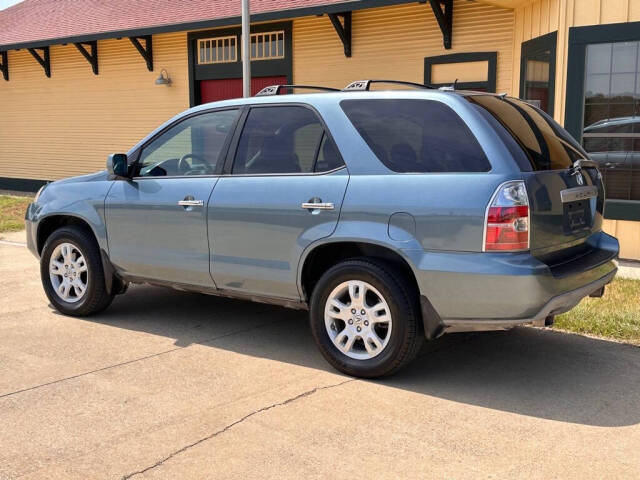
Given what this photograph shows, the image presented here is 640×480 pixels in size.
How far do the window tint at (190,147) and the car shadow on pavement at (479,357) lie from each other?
1316 mm

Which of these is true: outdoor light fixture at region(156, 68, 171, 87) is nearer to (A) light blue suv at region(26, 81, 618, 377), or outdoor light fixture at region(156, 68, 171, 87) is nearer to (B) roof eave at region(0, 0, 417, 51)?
(B) roof eave at region(0, 0, 417, 51)

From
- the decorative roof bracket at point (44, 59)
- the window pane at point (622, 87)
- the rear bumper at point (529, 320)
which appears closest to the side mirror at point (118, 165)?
the rear bumper at point (529, 320)

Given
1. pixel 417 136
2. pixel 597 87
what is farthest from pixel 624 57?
pixel 417 136

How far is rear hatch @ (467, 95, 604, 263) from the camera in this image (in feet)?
14.3

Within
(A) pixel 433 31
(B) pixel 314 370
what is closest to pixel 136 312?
(B) pixel 314 370

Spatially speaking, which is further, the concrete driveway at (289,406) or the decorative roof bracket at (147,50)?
the decorative roof bracket at (147,50)

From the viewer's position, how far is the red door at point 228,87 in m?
14.1

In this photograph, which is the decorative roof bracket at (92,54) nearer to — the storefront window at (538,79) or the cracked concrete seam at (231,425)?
the storefront window at (538,79)

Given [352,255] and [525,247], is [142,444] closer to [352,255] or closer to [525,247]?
[352,255]

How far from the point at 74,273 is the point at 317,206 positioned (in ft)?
8.49

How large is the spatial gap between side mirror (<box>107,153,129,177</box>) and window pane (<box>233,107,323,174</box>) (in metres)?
1.06

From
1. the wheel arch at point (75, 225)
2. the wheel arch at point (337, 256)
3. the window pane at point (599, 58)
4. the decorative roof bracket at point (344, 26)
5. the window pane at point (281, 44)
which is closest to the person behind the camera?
the wheel arch at point (337, 256)

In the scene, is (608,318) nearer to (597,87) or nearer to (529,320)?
(529,320)

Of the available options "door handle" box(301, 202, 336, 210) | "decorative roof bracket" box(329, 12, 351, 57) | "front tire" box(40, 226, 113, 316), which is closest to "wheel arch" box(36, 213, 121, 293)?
"front tire" box(40, 226, 113, 316)
